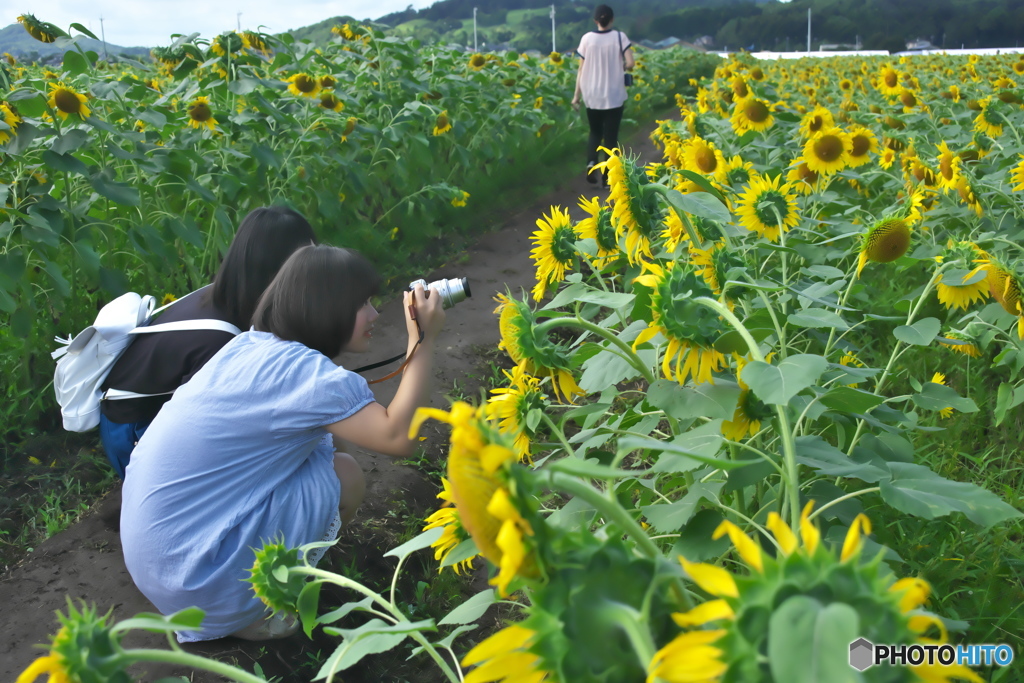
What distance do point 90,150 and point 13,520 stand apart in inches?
55.3

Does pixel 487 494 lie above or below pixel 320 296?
above

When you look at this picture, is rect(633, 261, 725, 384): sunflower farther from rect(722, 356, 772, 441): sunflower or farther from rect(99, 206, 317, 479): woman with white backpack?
rect(99, 206, 317, 479): woman with white backpack

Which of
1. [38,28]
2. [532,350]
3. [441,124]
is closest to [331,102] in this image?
[441,124]

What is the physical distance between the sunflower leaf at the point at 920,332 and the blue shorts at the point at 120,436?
1812mm

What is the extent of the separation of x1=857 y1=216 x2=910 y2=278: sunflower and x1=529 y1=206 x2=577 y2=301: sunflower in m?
0.55

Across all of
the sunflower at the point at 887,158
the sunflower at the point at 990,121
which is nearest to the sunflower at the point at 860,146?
the sunflower at the point at 887,158

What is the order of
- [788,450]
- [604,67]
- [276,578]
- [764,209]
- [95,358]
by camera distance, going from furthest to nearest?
[604,67] → [95,358] → [764,209] → [276,578] → [788,450]

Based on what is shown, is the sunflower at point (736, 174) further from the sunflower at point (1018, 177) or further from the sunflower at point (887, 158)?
the sunflower at point (887, 158)

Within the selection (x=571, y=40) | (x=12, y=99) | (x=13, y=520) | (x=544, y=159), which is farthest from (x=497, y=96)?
(x=571, y=40)

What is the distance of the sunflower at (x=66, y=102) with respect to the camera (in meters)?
2.53

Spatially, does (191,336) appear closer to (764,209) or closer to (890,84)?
(764,209)

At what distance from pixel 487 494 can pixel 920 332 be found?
1143 mm

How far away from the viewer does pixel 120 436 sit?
206 centimetres

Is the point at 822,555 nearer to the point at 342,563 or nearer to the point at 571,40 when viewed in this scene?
the point at 342,563
